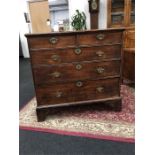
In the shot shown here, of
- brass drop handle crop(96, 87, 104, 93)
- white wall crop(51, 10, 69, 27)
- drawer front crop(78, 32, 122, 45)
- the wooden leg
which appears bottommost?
the wooden leg

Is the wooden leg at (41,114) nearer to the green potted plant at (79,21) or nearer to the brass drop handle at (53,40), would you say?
the brass drop handle at (53,40)

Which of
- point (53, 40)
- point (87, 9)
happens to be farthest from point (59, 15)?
point (53, 40)

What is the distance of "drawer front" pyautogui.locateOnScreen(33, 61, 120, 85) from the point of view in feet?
5.75

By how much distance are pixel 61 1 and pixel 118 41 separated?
9.52 feet

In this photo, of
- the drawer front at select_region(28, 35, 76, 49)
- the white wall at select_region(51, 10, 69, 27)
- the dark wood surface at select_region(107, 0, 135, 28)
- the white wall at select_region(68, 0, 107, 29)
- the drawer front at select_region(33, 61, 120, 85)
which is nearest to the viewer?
the drawer front at select_region(28, 35, 76, 49)

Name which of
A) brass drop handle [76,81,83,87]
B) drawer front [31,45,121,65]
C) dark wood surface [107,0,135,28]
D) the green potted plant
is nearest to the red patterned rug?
brass drop handle [76,81,83,87]

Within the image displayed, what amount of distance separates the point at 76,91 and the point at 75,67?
26 centimetres

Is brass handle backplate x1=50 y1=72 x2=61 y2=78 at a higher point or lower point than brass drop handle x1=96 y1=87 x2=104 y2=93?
higher

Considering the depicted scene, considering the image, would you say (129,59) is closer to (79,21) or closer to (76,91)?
(76,91)

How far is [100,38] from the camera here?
171cm

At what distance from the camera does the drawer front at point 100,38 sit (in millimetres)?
1694

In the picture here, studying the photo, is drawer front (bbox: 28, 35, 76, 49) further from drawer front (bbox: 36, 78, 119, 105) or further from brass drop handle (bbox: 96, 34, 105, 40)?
drawer front (bbox: 36, 78, 119, 105)

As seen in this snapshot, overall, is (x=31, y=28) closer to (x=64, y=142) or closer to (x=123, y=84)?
(x=123, y=84)
